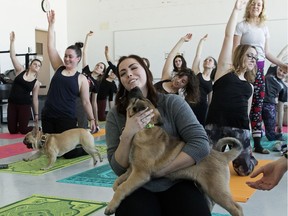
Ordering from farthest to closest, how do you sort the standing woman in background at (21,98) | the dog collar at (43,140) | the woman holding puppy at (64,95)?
the standing woman in background at (21,98)
the woman holding puppy at (64,95)
the dog collar at (43,140)

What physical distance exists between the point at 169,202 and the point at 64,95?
130 inches

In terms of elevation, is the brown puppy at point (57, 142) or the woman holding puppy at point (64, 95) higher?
the woman holding puppy at point (64, 95)

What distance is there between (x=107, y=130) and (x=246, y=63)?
2222 millimetres

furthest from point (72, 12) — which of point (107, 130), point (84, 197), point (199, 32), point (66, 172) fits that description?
point (107, 130)

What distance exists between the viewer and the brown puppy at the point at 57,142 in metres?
4.57

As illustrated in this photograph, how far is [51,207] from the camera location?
10.1 ft

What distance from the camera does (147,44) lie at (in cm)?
1149

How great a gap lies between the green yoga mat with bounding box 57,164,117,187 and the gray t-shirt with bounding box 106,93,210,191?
1.65 meters

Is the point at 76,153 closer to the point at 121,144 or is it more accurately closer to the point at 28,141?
the point at 28,141

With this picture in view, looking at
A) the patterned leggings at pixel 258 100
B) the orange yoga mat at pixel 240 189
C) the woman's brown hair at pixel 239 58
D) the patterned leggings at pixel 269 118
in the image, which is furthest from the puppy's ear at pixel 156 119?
the patterned leggings at pixel 269 118

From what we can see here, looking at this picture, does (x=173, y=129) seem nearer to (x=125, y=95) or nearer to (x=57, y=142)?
(x=125, y=95)

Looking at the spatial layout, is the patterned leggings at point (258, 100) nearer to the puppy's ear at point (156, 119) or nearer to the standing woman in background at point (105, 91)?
the puppy's ear at point (156, 119)

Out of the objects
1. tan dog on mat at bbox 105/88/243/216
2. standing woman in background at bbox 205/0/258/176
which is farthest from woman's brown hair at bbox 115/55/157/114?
standing woman in background at bbox 205/0/258/176

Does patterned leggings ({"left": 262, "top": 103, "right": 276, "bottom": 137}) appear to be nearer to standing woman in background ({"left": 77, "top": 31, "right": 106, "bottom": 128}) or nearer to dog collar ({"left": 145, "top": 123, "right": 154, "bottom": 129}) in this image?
standing woman in background ({"left": 77, "top": 31, "right": 106, "bottom": 128})
